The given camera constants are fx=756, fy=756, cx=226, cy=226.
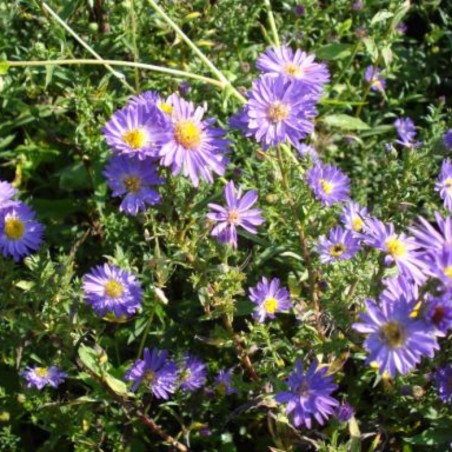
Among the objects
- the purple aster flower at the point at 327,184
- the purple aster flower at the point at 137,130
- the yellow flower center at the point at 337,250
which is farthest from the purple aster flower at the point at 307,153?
the purple aster flower at the point at 137,130

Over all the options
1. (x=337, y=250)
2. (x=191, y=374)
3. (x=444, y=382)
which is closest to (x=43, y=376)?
(x=191, y=374)

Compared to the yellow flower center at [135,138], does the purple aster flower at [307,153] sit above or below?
above

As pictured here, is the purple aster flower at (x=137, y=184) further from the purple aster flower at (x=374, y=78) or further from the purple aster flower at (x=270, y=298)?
the purple aster flower at (x=374, y=78)

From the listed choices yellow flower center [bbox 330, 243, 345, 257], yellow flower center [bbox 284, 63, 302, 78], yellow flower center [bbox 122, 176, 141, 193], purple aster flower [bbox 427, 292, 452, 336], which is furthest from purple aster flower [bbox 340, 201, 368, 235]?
purple aster flower [bbox 427, 292, 452, 336]

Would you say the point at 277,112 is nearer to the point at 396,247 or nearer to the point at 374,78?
the point at 396,247

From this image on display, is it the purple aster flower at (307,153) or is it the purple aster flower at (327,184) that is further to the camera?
the purple aster flower at (307,153)

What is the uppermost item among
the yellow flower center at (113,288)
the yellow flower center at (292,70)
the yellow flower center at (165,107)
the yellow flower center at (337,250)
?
the yellow flower center at (292,70)

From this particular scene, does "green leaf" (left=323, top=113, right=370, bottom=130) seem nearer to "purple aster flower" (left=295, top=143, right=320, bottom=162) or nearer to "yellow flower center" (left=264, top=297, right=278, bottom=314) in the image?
"purple aster flower" (left=295, top=143, right=320, bottom=162)

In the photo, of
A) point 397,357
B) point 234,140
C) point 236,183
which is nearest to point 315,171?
point 236,183

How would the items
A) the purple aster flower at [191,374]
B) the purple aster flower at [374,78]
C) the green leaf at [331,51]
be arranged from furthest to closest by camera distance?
the purple aster flower at [374,78] < the green leaf at [331,51] < the purple aster flower at [191,374]
